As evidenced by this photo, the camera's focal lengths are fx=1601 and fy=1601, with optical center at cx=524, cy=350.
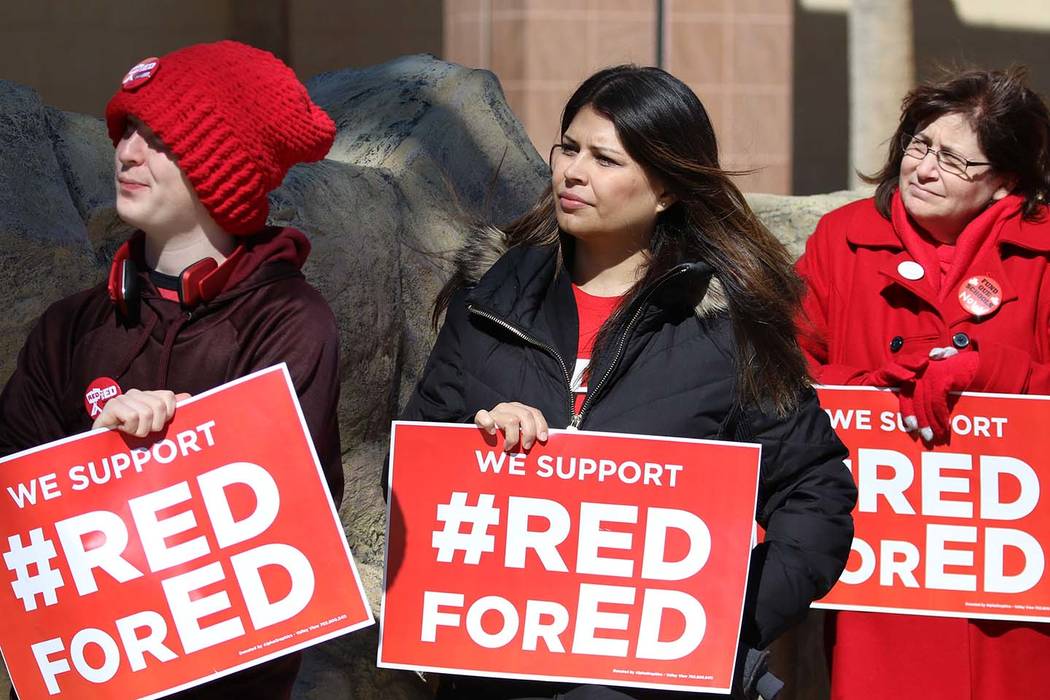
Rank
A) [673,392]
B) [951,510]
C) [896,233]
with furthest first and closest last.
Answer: [896,233]
[951,510]
[673,392]

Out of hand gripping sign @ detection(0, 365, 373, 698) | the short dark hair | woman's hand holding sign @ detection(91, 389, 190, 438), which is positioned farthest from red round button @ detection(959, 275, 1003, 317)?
woman's hand holding sign @ detection(91, 389, 190, 438)

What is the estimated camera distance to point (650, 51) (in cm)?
Answer: 959

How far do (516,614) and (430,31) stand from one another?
899cm

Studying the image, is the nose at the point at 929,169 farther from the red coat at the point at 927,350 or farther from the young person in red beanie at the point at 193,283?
the young person in red beanie at the point at 193,283

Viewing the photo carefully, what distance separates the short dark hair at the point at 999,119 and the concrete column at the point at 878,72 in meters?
4.74

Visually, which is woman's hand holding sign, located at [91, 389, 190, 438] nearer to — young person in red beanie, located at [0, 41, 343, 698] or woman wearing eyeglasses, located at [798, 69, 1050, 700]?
Answer: young person in red beanie, located at [0, 41, 343, 698]

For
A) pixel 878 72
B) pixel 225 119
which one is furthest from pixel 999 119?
pixel 878 72

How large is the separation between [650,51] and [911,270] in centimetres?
596

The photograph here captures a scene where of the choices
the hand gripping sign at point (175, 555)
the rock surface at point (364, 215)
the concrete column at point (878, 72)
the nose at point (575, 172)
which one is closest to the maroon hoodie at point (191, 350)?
the hand gripping sign at point (175, 555)

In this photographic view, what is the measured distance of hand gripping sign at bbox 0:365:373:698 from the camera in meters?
2.65

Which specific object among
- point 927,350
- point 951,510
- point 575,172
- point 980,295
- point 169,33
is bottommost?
point 169,33

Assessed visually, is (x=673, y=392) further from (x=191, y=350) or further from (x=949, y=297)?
(x=949, y=297)

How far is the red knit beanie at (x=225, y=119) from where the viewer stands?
2.68 m

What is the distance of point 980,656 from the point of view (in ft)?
12.4
